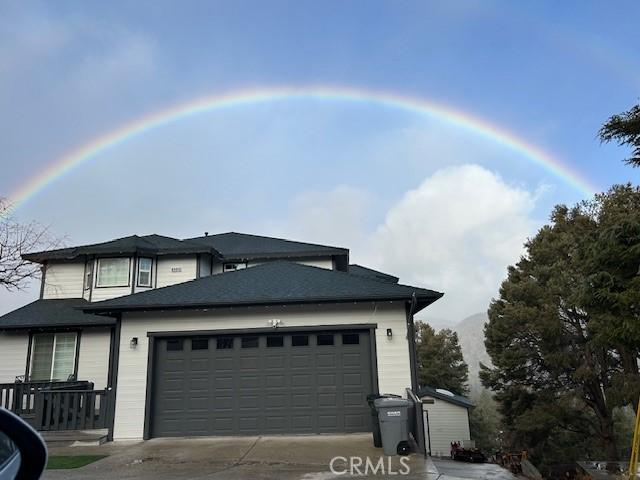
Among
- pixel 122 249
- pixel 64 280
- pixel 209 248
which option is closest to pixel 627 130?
pixel 209 248

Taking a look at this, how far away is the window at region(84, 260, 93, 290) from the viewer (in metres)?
18.0

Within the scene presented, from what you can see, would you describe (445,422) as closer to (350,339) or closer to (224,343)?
(350,339)

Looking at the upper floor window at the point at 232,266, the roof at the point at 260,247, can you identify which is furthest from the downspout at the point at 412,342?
the upper floor window at the point at 232,266

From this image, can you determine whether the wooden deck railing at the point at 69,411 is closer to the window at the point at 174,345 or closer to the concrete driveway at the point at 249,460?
the concrete driveway at the point at 249,460

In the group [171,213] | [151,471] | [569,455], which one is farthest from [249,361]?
[569,455]

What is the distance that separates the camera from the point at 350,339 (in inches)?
490

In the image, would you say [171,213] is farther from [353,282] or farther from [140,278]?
[353,282]

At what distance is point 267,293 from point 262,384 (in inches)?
88.0

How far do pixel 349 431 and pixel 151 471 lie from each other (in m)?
4.99

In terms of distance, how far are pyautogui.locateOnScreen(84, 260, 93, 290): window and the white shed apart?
15.5 m

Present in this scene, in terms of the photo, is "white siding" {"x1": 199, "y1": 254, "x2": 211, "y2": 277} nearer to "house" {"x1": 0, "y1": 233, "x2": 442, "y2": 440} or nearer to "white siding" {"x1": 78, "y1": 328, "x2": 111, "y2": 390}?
"white siding" {"x1": 78, "y1": 328, "x2": 111, "y2": 390}

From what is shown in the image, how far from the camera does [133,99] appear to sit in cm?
2286

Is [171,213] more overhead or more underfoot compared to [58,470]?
more overhead

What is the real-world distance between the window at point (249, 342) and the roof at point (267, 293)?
0.99 meters
